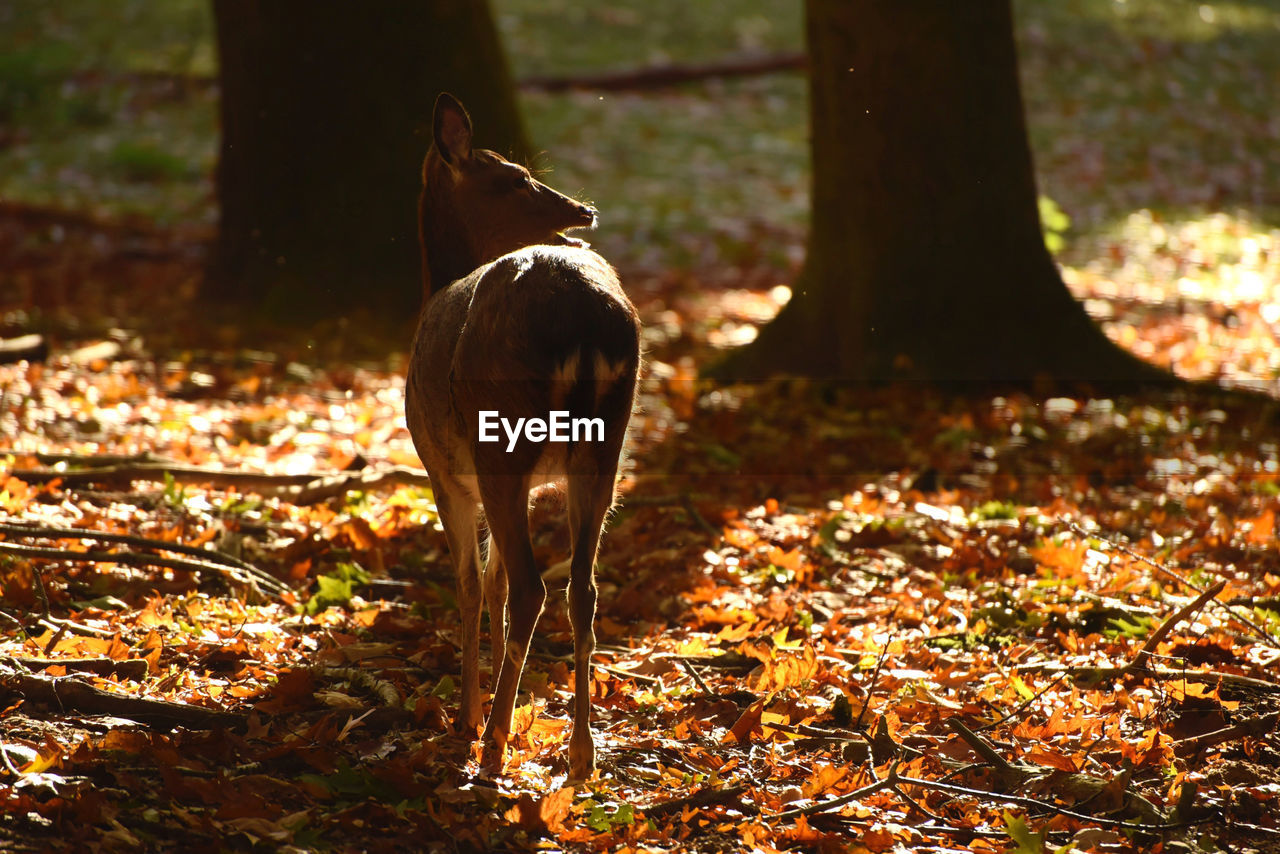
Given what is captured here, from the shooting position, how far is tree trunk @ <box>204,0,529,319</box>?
9844 mm

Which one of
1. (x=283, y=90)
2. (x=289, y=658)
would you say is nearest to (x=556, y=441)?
(x=289, y=658)

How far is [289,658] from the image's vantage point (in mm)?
4855

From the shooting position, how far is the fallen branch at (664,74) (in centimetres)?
2045

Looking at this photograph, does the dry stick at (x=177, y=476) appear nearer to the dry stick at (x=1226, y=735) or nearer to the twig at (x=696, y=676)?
the twig at (x=696, y=676)

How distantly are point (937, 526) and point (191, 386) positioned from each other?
17.7ft

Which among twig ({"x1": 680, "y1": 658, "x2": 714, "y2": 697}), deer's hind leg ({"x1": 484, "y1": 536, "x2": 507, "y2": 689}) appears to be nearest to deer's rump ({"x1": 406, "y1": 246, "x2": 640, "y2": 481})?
deer's hind leg ({"x1": 484, "y1": 536, "x2": 507, "y2": 689})

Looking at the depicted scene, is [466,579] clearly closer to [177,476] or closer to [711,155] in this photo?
[177,476]

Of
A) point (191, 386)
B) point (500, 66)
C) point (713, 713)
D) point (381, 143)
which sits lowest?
point (713, 713)

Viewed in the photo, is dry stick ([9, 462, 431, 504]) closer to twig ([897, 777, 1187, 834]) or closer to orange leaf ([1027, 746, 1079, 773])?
twig ([897, 777, 1187, 834])

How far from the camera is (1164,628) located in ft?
15.8

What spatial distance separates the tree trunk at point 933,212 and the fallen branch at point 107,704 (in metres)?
5.91

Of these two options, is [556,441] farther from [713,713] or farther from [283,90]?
[283,90]

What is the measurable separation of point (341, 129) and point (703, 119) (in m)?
10.9
